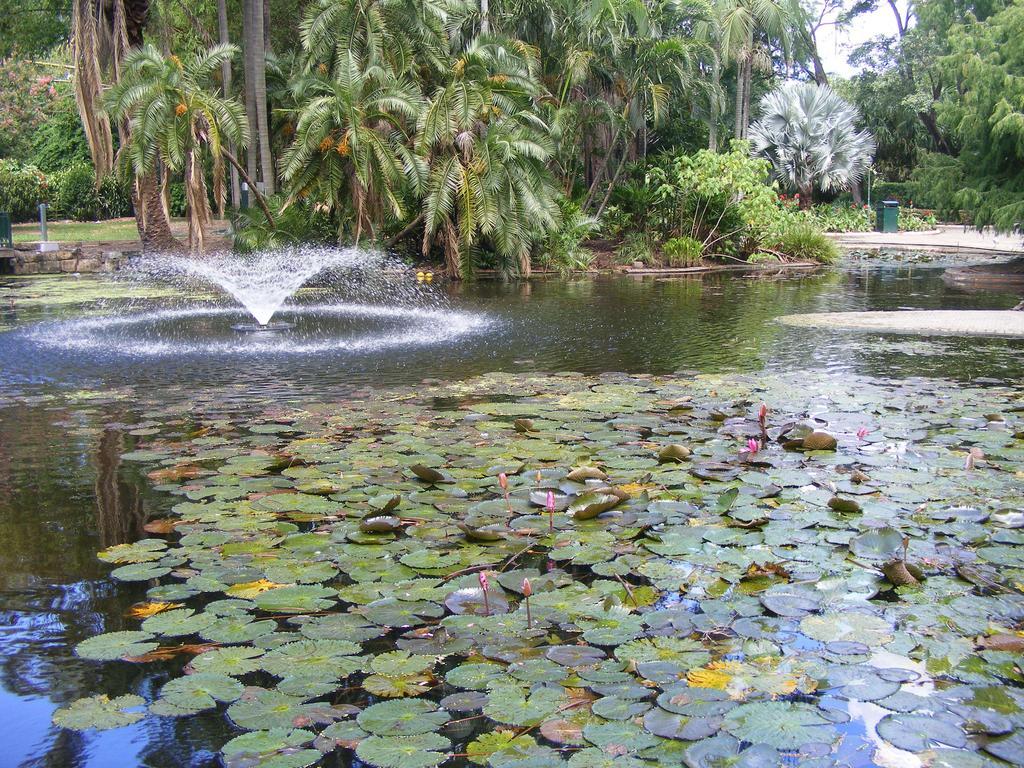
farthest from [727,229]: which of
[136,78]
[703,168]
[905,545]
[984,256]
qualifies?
[905,545]

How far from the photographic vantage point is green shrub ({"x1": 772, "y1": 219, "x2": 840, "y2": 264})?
74.6 ft

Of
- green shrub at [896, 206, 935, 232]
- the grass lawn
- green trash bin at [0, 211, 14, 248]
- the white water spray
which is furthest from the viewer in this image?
green shrub at [896, 206, 935, 232]

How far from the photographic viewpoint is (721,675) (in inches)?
122

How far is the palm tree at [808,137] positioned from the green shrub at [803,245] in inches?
358

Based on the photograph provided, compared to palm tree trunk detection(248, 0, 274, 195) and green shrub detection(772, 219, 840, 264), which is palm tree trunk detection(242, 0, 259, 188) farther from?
green shrub detection(772, 219, 840, 264)

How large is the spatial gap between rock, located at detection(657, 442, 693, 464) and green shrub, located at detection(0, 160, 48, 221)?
24885mm

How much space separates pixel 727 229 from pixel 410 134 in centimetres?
755

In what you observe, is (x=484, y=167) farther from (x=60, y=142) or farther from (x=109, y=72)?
(x=60, y=142)

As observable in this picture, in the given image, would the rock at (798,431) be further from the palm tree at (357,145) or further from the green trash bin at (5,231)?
the green trash bin at (5,231)

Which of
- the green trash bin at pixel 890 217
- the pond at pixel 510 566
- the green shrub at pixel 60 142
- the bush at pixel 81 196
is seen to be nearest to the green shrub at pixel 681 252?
the pond at pixel 510 566

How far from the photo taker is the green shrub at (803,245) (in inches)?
896

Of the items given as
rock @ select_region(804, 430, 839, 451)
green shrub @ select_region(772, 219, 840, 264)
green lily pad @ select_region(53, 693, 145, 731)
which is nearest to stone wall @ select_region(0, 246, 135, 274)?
green shrub @ select_region(772, 219, 840, 264)

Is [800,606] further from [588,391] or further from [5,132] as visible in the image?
[5,132]

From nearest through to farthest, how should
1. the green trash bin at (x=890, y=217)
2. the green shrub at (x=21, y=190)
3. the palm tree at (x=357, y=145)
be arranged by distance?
the palm tree at (x=357, y=145)
the green shrub at (x=21, y=190)
the green trash bin at (x=890, y=217)
